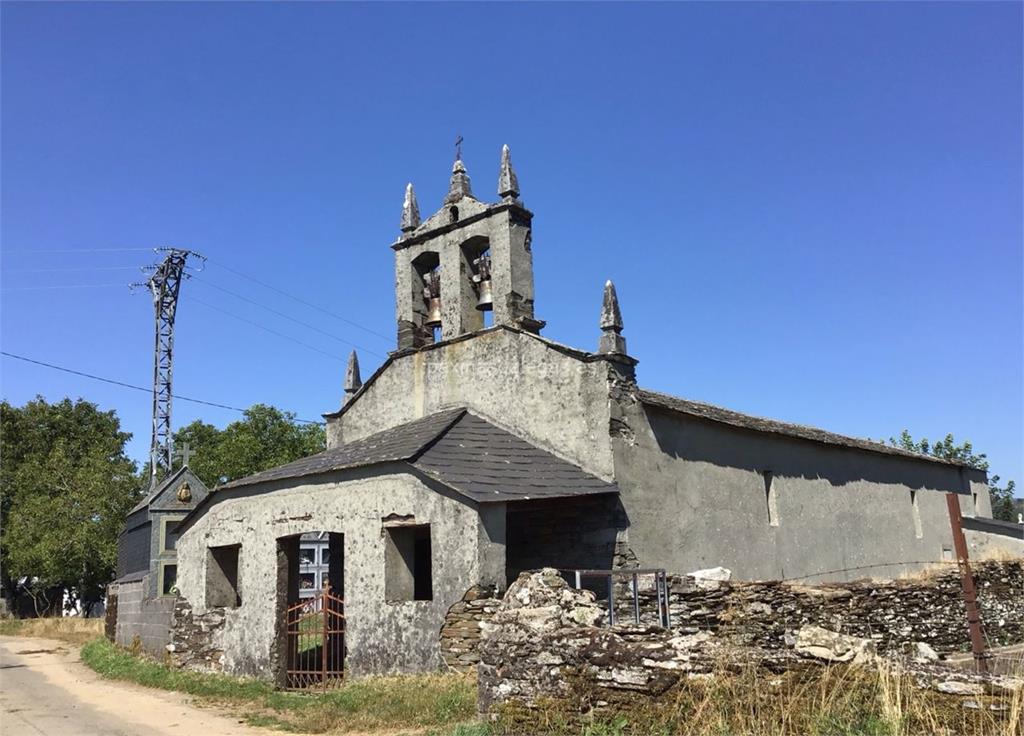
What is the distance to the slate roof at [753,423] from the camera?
54.1 ft

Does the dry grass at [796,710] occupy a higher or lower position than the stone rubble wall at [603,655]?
lower

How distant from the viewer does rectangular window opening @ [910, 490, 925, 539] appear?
77.4 feet

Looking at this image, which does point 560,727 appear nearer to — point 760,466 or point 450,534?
point 450,534

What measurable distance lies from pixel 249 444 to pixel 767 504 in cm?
3269

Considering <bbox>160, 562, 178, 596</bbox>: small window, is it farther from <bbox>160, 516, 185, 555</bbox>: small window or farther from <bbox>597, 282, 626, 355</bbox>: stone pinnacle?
<bbox>597, 282, 626, 355</bbox>: stone pinnacle

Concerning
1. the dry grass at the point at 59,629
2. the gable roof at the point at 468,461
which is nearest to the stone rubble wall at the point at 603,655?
the gable roof at the point at 468,461

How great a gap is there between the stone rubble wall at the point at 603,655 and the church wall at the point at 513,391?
656 cm

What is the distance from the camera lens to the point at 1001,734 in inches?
209

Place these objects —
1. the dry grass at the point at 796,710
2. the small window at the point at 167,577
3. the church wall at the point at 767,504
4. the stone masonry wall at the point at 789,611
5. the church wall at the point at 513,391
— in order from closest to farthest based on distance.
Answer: the dry grass at the point at 796,710
the stone masonry wall at the point at 789,611
the church wall at the point at 513,391
the church wall at the point at 767,504
the small window at the point at 167,577

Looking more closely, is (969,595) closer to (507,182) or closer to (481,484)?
(481,484)

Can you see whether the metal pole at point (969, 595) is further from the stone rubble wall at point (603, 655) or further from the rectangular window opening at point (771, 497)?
the rectangular window opening at point (771, 497)


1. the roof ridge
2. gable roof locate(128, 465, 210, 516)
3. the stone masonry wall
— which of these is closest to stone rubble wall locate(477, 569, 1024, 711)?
the stone masonry wall

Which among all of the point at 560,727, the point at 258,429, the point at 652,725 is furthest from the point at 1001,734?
the point at 258,429

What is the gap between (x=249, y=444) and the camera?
146 ft
